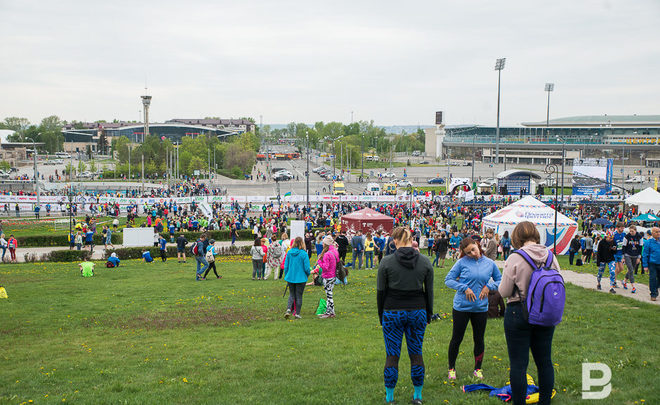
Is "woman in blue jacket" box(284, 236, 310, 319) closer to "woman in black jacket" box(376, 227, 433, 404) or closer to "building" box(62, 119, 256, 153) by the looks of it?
"woman in black jacket" box(376, 227, 433, 404)

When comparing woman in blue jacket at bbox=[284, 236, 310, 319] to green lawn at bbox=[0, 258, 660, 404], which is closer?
green lawn at bbox=[0, 258, 660, 404]

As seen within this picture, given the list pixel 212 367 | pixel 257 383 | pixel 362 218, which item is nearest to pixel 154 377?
pixel 212 367

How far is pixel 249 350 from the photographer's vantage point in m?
7.99

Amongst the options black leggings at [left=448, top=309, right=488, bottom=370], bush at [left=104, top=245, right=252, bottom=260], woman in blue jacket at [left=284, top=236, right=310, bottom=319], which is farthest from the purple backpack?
bush at [left=104, top=245, right=252, bottom=260]

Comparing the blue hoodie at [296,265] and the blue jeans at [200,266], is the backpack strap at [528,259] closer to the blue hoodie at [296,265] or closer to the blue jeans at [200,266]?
the blue hoodie at [296,265]

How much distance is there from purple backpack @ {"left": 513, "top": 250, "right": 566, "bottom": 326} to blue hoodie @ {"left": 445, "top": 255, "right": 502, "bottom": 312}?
4.50 feet

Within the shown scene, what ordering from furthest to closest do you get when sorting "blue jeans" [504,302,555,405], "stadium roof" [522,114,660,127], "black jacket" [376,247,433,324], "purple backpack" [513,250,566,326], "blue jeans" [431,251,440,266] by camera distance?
"stadium roof" [522,114,660,127] < "blue jeans" [431,251,440,266] < "black jacket" [376,247,433,324] < "blue jeans" [504,302,555,405] < "purple backpack" [513,250,566,326]

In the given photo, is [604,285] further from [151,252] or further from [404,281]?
[151,252]

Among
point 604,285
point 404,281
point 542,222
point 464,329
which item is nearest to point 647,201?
point 542,222

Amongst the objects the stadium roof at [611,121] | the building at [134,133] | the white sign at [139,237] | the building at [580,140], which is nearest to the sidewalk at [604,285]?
the white sign at [139,237]

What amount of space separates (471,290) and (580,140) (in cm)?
13298

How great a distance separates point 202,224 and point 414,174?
78263mm

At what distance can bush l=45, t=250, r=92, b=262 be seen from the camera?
1008 inches

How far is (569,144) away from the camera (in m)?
126
